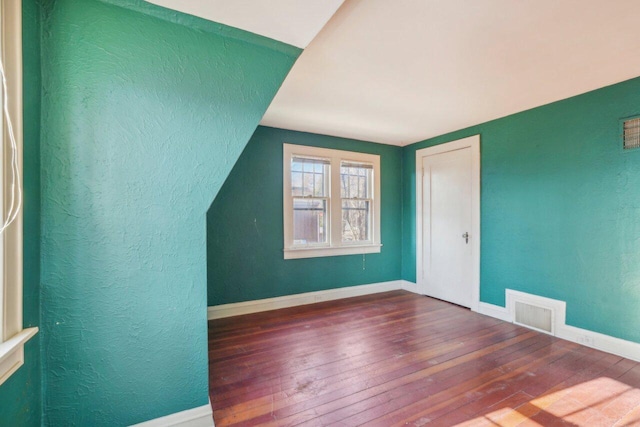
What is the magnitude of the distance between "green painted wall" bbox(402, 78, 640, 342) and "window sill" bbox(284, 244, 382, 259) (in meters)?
1.57

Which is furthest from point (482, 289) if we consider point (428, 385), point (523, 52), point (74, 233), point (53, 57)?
point (53, 57)

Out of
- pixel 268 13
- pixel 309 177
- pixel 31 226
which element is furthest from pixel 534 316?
pixel 31 226

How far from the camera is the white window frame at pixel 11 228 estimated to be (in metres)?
1.10

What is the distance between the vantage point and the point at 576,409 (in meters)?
1.81

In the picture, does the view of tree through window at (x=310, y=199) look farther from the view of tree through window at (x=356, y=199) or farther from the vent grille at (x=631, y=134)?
the vent grille at (x=631, y=134)

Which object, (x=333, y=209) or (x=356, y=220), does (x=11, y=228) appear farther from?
(x=356, y=220)

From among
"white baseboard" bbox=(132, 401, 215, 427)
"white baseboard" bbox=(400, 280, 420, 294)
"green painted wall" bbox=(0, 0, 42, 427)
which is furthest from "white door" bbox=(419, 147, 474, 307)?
"green painted wall" bbox=(0, 0, 42, 427)

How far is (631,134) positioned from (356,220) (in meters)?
3.05

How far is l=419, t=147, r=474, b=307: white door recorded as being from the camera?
3811 mm

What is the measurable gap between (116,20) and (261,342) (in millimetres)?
2682

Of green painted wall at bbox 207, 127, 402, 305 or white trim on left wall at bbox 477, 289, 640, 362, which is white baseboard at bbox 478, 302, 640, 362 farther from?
green painted wall at bbox 207, 127, 402, 305

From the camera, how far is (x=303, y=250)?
3.94m

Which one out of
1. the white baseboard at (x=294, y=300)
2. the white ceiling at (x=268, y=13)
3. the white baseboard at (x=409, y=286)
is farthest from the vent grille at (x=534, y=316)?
the white ceiling at (x=268, y=13)

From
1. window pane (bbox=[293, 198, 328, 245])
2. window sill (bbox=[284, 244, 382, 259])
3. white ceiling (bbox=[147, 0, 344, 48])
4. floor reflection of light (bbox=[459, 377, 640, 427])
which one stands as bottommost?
floor reflection of light (bbox=[459, 377, 640, 427])
